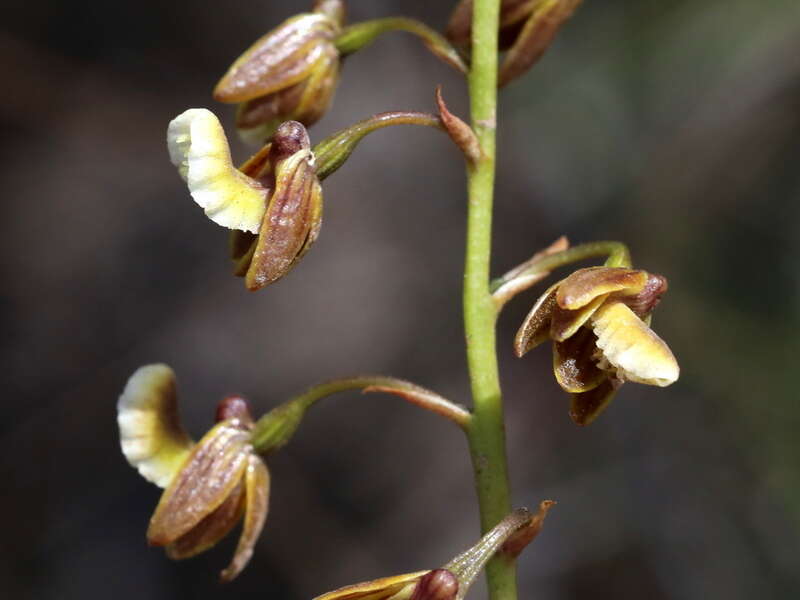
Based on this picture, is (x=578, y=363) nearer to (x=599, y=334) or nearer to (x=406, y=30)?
(x=599, y=334)

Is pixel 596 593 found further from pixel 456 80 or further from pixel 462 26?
pixel 462 26

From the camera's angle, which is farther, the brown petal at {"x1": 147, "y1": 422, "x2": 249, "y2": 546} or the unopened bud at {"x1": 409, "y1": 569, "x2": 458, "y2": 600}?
the brown petal at {"x1": 147, "y1": 422, "x2": 249, "y2": 546}

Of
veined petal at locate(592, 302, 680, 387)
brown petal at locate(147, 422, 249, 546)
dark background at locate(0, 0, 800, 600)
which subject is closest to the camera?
veined petal at locate(592, 302, 680, 387)

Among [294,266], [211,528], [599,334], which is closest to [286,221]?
[294,266]

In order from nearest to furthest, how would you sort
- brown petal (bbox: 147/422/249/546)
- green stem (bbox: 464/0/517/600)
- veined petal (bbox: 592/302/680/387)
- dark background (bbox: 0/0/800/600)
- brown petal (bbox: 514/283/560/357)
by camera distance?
veined petal (bbox: 592/302/680/387), brown petal (bbox: 514/283/560/357), green stem (bbox: 464/0/517/600), brown petal (bbox: 147/422/249/546), dark background (bbox: 0/0/800/600)

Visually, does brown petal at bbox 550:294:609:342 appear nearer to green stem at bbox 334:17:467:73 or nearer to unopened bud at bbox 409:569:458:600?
unopened bud at bbox 409:569:458:600

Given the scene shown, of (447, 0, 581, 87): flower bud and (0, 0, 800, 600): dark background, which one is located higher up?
(447, 0, 581, 87): flower bud

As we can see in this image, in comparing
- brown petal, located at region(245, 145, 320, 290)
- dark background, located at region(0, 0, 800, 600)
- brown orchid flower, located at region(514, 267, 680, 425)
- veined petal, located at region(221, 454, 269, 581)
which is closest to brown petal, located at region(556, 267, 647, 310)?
brown orchid flower, located at region(514, 267, 680, 425)

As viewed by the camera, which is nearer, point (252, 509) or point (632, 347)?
point (632, 347)
